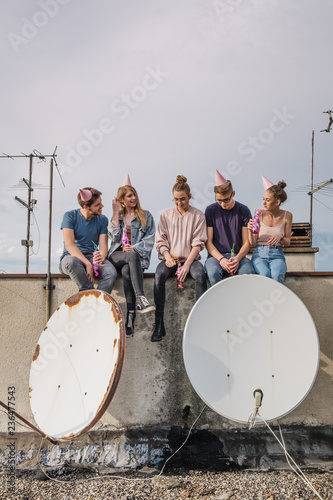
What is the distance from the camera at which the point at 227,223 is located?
4113 mm

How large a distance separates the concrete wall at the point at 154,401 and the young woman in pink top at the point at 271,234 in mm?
376

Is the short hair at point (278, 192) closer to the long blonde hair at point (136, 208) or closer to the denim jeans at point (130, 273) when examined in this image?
the long blonde hair at point (136, 208)

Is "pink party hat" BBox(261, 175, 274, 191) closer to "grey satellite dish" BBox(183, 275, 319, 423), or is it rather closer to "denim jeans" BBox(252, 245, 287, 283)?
"denim jeans" BBox(252, 245, 287, 283)

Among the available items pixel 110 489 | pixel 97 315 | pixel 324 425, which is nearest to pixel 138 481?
pixel 110 489

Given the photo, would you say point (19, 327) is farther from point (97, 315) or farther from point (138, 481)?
point (138, 481)

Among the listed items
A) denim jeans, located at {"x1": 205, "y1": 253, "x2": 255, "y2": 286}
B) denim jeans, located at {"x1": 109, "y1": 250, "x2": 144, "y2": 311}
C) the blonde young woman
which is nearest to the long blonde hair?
the blonde young woman

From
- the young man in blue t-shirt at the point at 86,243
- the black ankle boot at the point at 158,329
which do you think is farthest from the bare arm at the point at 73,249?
the black ankle boot at the point at 158,329

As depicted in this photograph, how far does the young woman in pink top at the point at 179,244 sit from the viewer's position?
3805mm

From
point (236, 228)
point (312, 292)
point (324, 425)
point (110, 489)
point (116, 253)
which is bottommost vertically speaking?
point (110, 489)

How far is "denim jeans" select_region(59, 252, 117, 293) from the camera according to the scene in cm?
372

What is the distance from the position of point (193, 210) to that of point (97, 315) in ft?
4.97

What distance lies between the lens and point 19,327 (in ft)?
13.6

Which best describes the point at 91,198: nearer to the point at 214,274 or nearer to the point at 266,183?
the point at 214,274

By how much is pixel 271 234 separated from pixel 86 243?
1.92 meters
